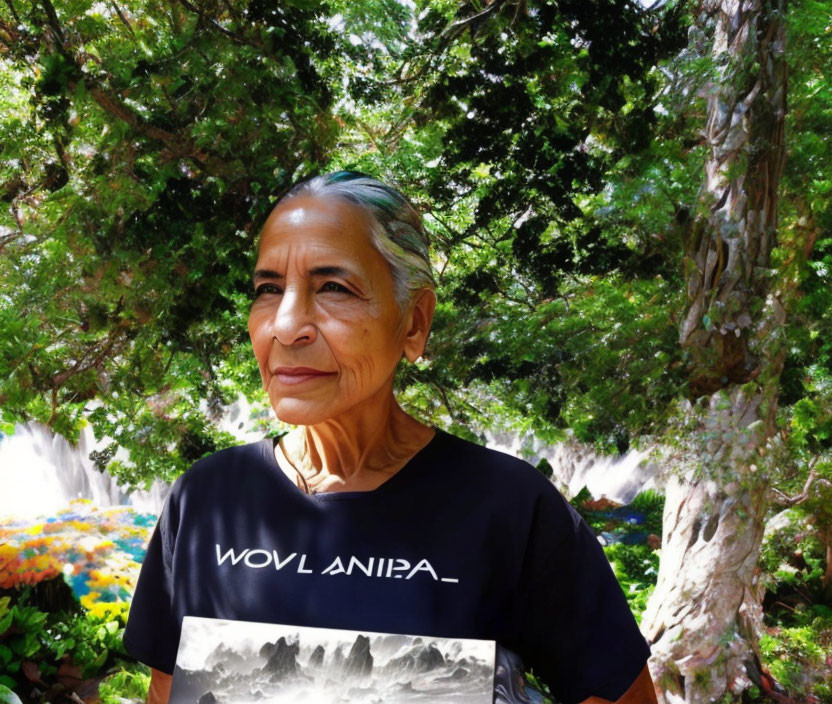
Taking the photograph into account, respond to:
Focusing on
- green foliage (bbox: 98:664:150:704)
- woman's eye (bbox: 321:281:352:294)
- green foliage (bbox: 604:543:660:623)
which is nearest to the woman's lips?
woman's eye (bbox: 321:281:352:294)

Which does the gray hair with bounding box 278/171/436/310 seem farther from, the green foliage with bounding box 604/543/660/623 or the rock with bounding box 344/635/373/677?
the green foliage with bounding box 604/543/660/623

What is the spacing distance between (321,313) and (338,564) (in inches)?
13.6

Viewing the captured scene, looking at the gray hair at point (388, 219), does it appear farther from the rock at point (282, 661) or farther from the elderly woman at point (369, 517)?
the rock at point (282, 661)

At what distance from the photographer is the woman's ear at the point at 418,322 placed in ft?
3.85

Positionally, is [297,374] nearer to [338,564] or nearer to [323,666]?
[338,564]

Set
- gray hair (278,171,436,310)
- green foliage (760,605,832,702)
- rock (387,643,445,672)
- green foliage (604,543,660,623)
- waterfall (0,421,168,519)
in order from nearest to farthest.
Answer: rock (387,643,445,672) → gray hair (278,171,436,310) → green foliage (760,605,832,702) → green foliage (604,543,660,623) → waterfall (0,421,168,519)

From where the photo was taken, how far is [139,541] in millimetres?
2266

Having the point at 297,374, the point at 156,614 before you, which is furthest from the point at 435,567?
the point at 156,614

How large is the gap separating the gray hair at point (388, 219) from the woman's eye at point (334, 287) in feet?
0.26

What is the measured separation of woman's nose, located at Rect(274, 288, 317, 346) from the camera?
3.48 feet

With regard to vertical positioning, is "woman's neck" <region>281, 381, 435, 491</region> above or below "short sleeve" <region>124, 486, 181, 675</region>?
above

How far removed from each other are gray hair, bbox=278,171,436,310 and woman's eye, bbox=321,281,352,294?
8 centimetres

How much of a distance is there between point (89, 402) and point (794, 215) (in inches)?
76.8

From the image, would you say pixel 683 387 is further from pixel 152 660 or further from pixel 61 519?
pixel 61 519
